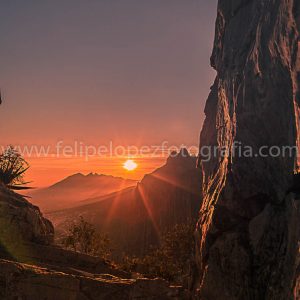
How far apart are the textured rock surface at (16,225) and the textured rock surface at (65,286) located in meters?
8.18

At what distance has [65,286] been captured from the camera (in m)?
21.5

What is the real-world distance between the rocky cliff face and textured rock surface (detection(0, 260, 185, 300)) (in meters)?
13.0

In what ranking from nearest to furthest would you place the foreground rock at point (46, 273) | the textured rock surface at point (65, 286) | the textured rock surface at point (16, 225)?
the textured rock surface at point (65, 286) < the foreground rock at point (46, 273) < the textured rock surface at point (16, 225)

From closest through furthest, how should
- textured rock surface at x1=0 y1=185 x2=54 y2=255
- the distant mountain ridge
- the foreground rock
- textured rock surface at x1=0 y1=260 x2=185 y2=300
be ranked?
textured rock surface at x1=0 y1=260 x2=185 y2=300, the foreground rock, textured rock surface at x1=0 y1=185 x2=54 y2=255, the distant mountain ridge

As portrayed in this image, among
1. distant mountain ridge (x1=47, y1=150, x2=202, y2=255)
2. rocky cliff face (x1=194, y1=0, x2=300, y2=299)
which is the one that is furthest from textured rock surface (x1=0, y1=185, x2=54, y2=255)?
distant mountain ridge (x1=47, y1=150, x2=202, y2=255)

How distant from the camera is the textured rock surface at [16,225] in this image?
95.5 feet

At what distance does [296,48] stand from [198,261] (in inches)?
1206

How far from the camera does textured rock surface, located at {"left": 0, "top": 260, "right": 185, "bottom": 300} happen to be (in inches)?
813

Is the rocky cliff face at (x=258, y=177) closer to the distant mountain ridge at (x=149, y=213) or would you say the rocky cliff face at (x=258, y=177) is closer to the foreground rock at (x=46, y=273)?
the foreground rock at (x=46, y=273)

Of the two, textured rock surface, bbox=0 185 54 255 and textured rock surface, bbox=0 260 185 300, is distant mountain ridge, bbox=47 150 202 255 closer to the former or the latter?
textured rock surface, bbox=0 185 54 255

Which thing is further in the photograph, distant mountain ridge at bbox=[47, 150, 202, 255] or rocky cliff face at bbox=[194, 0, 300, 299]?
distant mountain ridge at bbox=[47, 150, 202, 255]

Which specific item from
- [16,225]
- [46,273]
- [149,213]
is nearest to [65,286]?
[46,273]

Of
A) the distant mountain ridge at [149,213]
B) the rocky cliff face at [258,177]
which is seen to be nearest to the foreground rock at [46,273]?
the rocky cliff face at [258,177]

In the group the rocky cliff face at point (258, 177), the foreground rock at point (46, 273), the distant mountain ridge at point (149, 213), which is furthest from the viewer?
the distant mountain ridge at point (149, 213)
